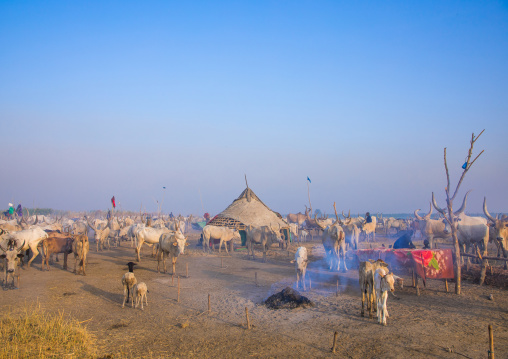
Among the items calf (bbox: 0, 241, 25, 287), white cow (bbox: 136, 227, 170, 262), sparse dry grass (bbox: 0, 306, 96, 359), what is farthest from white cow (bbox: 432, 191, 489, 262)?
calf (bbox: 0, 241, 25, 287)

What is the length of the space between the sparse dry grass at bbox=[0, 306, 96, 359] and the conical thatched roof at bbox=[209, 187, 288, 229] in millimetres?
23093

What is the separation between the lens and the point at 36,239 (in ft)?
59.5

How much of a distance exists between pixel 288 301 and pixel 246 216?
68.8ft

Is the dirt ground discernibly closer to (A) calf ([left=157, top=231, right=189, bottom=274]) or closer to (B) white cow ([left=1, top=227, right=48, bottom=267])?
(A) calf ([left=157, top=231, right=189, bottom=274])

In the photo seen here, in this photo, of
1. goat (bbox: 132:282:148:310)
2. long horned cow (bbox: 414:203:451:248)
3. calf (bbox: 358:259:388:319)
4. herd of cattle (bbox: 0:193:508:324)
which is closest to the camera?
calf (bbox: 358:259:388:319)

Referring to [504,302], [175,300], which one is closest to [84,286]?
[175,300]

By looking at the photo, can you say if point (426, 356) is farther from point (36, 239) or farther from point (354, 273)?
point (36, 239)

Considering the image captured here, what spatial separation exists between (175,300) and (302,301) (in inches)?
188

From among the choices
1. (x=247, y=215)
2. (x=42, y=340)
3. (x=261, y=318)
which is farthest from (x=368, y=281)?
(x=247, y=215)

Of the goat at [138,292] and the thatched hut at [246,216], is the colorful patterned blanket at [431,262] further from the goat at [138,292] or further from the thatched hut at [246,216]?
the thatched hut at [246,216]

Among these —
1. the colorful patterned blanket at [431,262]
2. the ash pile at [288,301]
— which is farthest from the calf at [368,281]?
the colorful patterned blanket at [431,262]

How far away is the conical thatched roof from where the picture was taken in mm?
31719

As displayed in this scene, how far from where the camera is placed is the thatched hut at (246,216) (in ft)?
104

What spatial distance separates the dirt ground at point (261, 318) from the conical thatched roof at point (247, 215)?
A: 15.1 m
